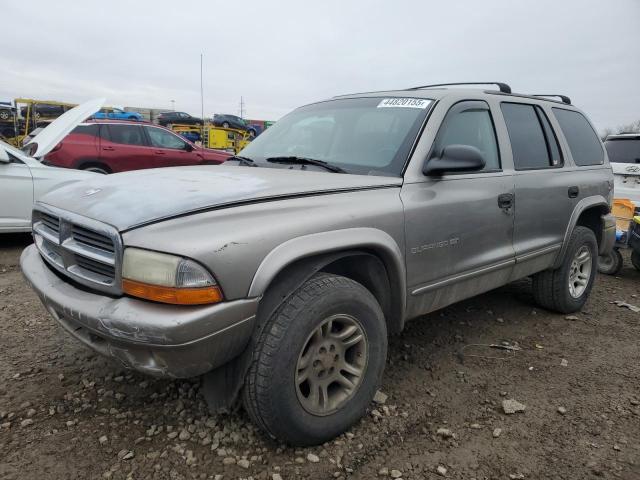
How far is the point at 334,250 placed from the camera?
6.93ft

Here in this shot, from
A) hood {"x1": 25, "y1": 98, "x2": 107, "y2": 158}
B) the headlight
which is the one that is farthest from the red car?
the headlight

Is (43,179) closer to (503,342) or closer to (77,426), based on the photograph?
(77,426)

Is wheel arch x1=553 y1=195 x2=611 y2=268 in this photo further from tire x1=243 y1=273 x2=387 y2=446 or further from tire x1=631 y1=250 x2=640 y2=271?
tire x1=243 y1=273 x2=387 y2=446

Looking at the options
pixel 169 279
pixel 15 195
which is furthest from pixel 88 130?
pixel 169 279

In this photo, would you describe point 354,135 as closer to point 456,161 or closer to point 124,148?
point 456,161

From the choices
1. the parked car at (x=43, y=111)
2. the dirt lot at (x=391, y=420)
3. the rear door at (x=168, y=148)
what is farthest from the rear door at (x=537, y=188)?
the parked car at (x=43, y=111)

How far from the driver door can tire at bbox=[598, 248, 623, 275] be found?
7091 mm

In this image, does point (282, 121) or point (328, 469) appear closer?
point (328, 469)

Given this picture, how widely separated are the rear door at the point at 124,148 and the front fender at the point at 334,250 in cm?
859

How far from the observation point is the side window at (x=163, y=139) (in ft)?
33.9

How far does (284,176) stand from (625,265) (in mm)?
5938

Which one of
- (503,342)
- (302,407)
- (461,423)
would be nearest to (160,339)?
(302,407)

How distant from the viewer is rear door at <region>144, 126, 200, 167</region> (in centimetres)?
1029

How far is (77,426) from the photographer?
231 centimetres
